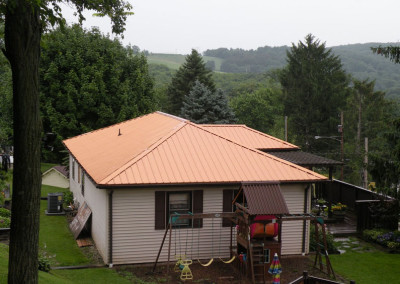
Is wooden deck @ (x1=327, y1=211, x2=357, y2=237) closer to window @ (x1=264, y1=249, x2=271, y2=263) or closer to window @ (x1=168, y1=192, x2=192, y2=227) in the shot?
window @ (x1=264, y1=249, x2=271, y2=263)

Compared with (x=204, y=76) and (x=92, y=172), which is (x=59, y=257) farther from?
(x=204, y=76)

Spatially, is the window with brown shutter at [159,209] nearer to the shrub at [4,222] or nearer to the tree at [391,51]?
the shrub at [4,222]

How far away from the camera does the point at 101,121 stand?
121 ft

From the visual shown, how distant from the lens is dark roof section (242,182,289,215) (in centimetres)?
1456

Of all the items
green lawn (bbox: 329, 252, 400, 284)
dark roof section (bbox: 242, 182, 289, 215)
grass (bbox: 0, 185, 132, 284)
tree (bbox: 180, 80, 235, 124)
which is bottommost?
green lawn (bbox: 329, 252, 400, 284)

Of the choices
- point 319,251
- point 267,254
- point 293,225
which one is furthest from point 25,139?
point 293,225

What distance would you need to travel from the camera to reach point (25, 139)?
8773mm

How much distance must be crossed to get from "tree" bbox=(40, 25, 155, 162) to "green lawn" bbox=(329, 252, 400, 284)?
23.2 meters

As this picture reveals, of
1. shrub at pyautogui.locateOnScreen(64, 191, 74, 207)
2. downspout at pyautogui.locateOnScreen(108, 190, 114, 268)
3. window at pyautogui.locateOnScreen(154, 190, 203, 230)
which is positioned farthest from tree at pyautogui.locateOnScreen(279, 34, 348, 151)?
downspout at pyautogui.locateOnScreen(108, 190, 114, 268)

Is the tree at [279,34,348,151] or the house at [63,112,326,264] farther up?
the tree at [279,34,348,151]

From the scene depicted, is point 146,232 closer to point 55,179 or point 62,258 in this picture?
point 62,258

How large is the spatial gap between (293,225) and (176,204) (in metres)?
4.49

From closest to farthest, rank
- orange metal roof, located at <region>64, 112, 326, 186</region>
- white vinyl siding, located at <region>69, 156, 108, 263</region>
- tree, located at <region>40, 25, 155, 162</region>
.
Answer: white vinyl siding, located at <region>69, 156, 108, 263</region> < orange metal roof, located at <region>64, 112, 326, 186</region> < tree, located at <region>40, 25, 155, 162</region>

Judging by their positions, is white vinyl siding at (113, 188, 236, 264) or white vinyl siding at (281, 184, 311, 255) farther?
white vinyl siding at (281, 184, 311, 255)
